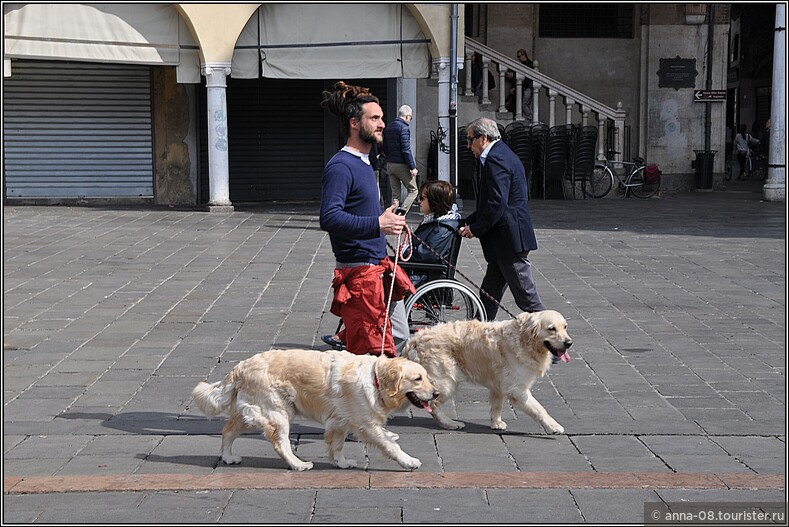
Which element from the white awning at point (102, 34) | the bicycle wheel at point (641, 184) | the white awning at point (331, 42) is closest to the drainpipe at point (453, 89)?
the white awning at point (331, 42)

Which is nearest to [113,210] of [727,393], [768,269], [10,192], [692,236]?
[10,192]

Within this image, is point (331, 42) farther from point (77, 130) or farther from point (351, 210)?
point (351, 210)

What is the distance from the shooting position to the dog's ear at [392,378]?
5.40 metres

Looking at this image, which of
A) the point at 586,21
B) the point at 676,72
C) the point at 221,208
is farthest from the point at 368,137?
the point at 586,21

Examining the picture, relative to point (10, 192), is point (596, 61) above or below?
above

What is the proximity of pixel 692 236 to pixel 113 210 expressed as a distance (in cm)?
1079

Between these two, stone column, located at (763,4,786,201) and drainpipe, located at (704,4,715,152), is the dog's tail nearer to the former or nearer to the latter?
stone column, located at (763,4,786,201)

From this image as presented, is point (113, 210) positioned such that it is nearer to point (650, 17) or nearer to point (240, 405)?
point (650, 17)

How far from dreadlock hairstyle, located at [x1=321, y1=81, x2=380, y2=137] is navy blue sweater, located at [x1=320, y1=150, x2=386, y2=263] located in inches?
7.6

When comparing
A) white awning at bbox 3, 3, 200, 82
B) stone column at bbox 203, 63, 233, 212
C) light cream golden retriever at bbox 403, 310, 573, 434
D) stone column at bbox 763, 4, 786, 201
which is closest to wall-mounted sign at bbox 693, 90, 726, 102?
stone column at bbox 763, 4, 786, 201

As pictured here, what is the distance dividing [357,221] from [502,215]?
204 centimetres

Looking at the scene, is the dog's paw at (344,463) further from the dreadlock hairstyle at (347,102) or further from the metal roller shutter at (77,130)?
the metal roller shutter at (77,130)

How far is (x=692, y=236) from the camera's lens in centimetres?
1633

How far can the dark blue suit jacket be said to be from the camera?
7762mm
